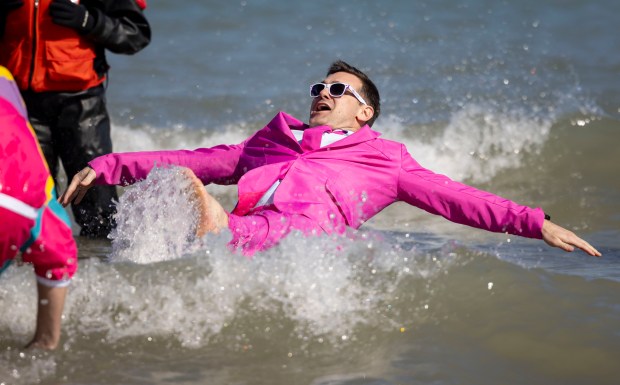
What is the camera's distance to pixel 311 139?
5.35 m

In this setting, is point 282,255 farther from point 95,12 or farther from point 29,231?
point 95,12

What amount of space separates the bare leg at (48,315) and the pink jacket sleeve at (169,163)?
1334mm

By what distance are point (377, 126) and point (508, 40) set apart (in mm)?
3228

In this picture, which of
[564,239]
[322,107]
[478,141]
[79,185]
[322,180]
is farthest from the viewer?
[478,141]

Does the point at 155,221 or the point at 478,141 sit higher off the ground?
the point at 478,141

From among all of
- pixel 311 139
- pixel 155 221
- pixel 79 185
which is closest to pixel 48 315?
pixel 155 221

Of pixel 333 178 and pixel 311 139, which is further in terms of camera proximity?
pixel 311 139

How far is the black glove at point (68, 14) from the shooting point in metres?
5.70

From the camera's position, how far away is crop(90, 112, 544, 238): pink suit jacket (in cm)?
505

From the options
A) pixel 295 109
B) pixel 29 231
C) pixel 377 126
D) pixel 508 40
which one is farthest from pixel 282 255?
pixel 508 40

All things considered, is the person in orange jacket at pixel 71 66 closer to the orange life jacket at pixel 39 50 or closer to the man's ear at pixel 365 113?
the orange life jacket at pixel 39 50

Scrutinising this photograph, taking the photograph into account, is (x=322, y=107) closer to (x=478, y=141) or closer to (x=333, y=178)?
(x=333, y=178)

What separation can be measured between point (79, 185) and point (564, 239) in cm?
221

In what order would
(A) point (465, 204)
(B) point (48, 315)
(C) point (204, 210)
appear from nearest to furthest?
(B) point (48, 315) → (C) point (204, 210) → (A) point (465, 204)
